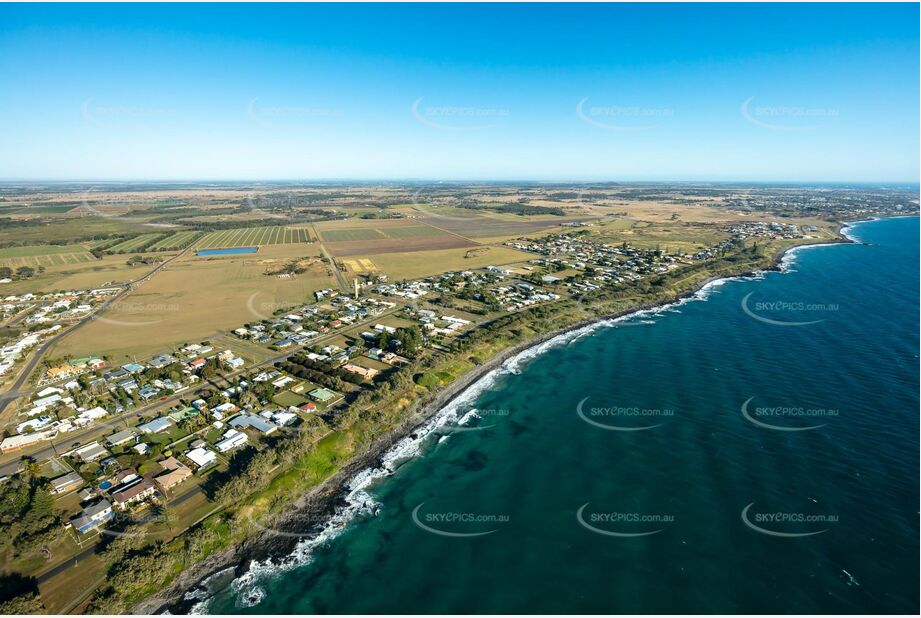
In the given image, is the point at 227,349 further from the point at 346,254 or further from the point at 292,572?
the point at 346,254

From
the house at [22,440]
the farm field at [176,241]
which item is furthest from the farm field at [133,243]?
the house at [22,440]

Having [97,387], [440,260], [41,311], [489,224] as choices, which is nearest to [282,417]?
[97,387]

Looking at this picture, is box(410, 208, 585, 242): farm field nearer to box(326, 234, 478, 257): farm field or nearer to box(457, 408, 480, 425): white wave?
box(326, 234, 478, 257): farm field

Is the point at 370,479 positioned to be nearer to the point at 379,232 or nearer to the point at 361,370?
the point at 361,370

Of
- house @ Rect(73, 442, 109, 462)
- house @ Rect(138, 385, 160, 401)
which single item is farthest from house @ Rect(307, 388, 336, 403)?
house @ Rect(73, 442, 109, 462)

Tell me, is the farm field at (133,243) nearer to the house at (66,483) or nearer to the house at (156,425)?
the house at (156,425)
